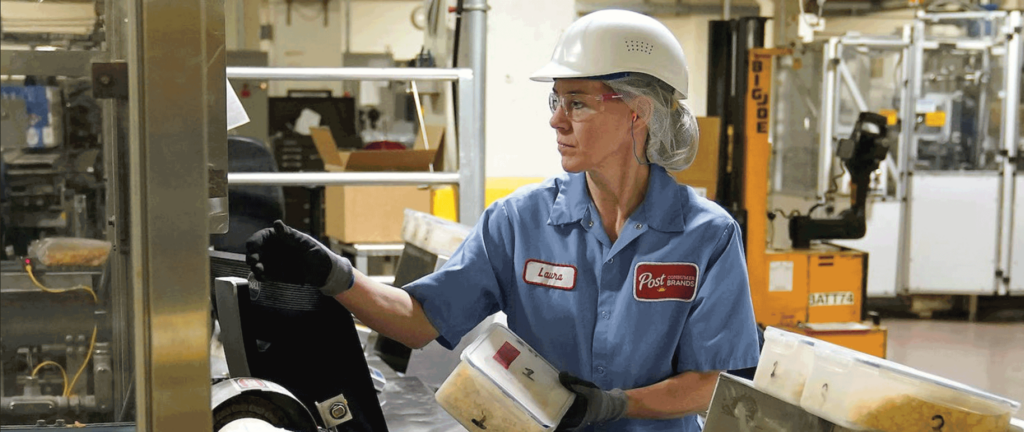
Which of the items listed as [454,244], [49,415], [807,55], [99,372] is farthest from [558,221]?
[807,55]

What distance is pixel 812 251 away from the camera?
5746 millimetres

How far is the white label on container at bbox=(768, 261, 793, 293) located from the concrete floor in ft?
3.23

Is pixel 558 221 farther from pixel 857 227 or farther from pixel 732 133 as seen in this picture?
pixel 857 227

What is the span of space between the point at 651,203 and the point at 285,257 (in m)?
0.73

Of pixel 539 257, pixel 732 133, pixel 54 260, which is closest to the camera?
pixel 539 257

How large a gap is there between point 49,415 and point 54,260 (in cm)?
42

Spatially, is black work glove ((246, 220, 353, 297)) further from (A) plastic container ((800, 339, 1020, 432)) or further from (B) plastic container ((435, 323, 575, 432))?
(A) plastic container ((800, 339, 1020, 432))

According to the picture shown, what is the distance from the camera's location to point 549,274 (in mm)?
1942

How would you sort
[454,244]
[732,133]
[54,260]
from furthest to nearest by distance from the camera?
[732,133], [454,244], [54,260]

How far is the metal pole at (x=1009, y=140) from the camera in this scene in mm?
7434

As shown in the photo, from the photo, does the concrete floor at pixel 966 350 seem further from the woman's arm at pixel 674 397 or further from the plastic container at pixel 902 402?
the plastic container at pixel 902 402

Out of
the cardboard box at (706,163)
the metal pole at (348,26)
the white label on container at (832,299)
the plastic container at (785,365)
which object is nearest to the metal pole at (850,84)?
the white label on container at (832,299)

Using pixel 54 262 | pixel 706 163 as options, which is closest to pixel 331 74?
A: pixel 54 262

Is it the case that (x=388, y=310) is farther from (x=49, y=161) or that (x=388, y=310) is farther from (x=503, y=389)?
(x=49, y=161)
